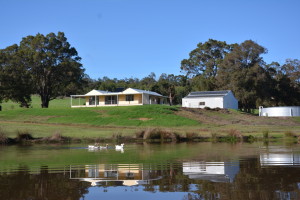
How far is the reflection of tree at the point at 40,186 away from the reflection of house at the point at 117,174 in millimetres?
673

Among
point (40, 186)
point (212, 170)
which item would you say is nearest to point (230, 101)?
point (212, 170)

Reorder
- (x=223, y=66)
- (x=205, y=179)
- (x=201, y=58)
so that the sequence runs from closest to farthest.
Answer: (x=205, y=179)
(x=223, y=66)
(x=201, y=58)

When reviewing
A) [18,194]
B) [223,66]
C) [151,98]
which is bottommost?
[18,194]

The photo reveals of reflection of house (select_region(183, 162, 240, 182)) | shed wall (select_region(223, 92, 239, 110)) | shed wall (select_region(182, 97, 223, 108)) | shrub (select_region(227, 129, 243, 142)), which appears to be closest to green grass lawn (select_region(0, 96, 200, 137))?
A: shed wall (select_region(182, 97, 223, 108))

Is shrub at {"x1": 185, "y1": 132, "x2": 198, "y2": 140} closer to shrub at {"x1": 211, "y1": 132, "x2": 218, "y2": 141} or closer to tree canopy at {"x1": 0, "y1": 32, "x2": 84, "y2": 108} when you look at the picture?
shrub at {"x1": 211, "y1": 132, "x2": 218, "y2": 141}

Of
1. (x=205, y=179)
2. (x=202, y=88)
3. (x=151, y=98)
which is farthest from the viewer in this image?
(x=202, y=88)

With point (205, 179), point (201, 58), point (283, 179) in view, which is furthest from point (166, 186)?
point (201, 58)

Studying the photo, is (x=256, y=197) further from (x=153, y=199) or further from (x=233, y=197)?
(x=153, y=199)

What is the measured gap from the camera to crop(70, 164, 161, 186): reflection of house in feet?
39.8

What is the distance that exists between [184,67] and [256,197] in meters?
109

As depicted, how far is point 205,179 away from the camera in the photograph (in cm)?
1205

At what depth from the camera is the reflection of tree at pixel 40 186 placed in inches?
392

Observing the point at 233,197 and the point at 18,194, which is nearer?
the point at 233,197

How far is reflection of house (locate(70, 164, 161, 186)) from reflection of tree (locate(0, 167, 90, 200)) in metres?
0.67
